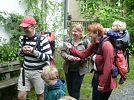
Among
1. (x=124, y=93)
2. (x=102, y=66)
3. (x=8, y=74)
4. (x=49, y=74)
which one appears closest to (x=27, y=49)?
(x=49, y=74)

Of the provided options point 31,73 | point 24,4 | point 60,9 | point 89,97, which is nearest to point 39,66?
point 31,73

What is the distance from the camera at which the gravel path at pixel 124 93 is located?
7170mm

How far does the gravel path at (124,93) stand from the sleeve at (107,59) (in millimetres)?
3200

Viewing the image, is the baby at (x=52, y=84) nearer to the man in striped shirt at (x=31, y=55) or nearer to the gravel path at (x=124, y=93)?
the man in striped shirt at (x=31, y=55)

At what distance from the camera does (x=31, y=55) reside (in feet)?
14.7

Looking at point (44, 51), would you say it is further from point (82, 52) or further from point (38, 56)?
point (82, 52)

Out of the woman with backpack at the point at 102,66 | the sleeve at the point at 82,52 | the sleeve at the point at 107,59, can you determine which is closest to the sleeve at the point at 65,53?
the sleeve at the point at 82,52

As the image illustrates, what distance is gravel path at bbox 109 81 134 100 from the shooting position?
282 inches

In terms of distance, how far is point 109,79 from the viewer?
409cm

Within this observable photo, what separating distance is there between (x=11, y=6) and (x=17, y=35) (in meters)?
0.76

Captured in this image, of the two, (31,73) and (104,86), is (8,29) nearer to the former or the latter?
(31,73)

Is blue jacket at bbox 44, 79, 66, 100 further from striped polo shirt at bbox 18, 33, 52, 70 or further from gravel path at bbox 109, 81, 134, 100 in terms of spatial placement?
gravel path at bbox 109, 81, 134, 100

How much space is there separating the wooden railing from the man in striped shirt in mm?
841

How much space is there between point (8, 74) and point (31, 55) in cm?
136
